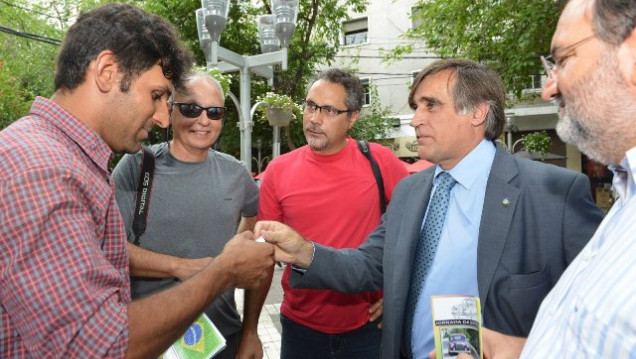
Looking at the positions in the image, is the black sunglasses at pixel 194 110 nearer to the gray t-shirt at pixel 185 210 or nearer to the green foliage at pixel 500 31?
the gray t-shirt at pixel 185 210

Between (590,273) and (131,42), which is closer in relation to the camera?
(590,273)

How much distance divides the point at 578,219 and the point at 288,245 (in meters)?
1.33

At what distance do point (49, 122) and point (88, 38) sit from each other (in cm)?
36

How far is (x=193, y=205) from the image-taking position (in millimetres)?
2688

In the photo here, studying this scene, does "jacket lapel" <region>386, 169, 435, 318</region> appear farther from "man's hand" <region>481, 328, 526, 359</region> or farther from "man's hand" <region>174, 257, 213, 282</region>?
"man's hand" <region>174, 257, 213, 282</region>

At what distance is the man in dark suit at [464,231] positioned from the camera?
1.97m

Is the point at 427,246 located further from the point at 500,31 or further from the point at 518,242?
the point at 500,31

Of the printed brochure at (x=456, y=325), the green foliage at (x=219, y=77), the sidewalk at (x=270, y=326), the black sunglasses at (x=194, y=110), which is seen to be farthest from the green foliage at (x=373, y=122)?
the printed brochure at (x=456, y=325)

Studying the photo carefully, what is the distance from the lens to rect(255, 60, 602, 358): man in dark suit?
1.97 metres

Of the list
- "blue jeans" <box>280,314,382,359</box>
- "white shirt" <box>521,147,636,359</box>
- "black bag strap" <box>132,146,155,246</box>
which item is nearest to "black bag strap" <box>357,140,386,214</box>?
"blue jeans" <box>280,314,382,359</box>

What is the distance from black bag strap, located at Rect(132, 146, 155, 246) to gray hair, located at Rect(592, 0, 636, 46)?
222cm

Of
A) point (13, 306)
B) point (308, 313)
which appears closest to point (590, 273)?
point (13, 306)

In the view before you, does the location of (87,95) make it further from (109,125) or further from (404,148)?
(404,148)

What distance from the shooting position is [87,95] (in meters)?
1.62
